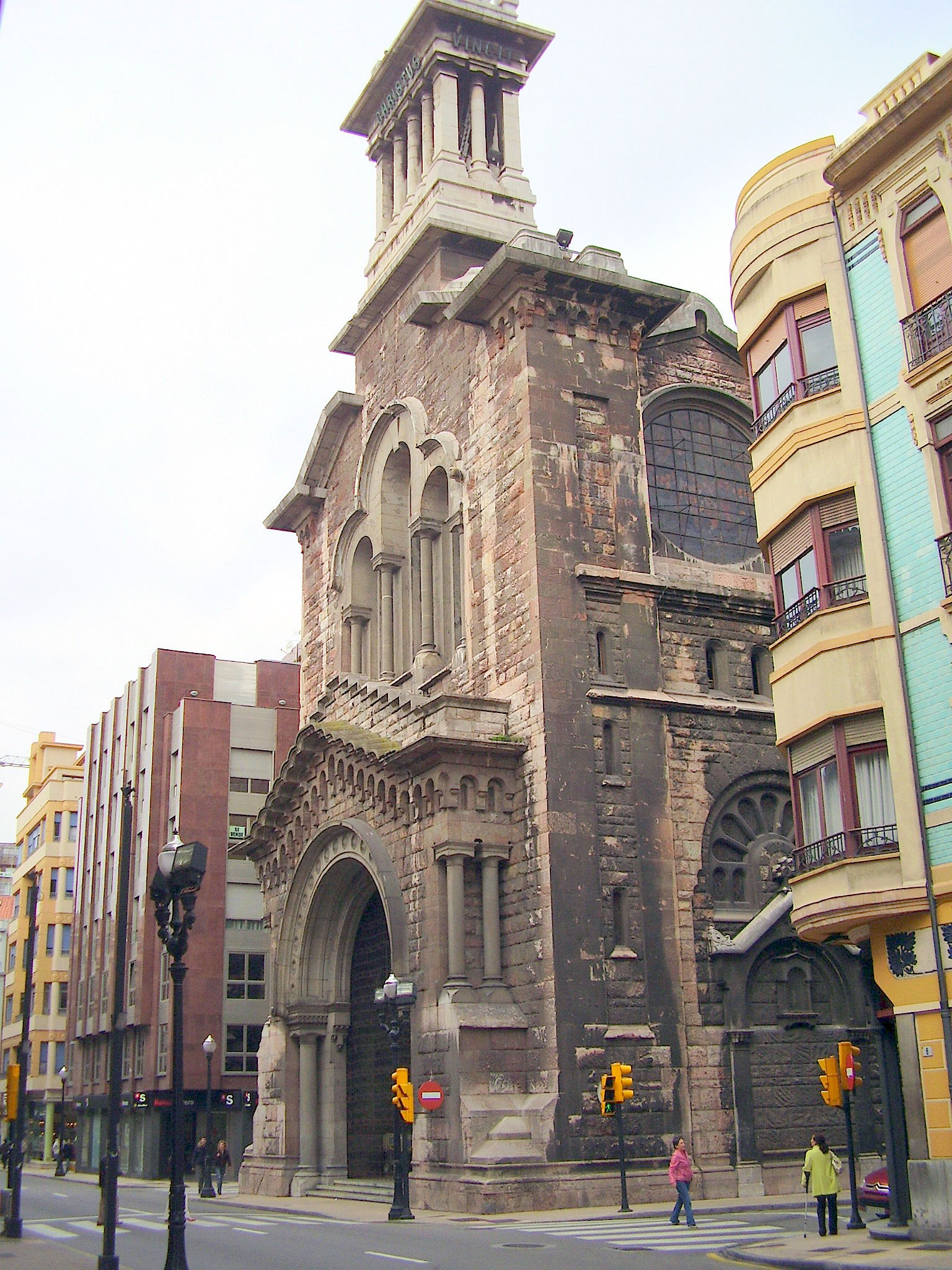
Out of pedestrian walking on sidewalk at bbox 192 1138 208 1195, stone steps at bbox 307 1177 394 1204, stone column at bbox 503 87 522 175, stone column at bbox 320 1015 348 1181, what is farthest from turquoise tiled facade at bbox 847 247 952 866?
pedestrian walking on sidewalk at bbox 192 1138 208 1195

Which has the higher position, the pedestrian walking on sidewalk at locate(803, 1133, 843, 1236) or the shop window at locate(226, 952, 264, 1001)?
the shop window at locate(226, 952, 264, 1001)

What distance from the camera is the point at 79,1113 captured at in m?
59.7

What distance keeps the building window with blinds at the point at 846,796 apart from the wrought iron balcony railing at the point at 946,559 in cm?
197

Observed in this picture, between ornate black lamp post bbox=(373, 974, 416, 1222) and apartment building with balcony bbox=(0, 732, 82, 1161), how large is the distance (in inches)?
1768

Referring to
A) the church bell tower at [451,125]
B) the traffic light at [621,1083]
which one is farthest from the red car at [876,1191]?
the church bell tower at [451,125]

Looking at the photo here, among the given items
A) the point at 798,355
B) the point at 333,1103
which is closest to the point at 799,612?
the point at 798,355

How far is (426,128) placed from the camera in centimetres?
3953

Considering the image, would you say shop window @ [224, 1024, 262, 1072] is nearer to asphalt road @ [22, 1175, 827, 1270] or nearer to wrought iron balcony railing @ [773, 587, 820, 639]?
asphalt road @ [22, 1175, 827, 1270]

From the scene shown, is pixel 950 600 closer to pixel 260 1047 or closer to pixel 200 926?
pixel 260 1047

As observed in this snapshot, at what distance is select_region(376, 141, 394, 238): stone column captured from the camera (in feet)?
136

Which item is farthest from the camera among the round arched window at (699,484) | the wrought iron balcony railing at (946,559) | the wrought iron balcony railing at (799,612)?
the round arched window at (699,484)

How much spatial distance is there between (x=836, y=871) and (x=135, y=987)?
3756 cm

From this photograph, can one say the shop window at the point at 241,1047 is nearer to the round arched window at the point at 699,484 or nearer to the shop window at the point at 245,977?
the shop window at the point at 245,977

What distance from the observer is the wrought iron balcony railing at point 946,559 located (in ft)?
56.1
